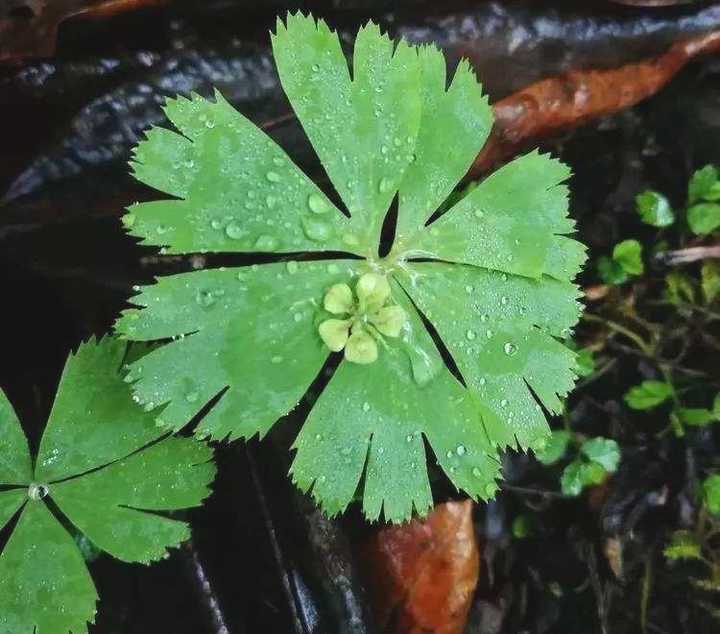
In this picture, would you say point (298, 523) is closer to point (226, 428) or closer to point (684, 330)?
point (226, 428)

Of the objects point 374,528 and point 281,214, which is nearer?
point 281,214

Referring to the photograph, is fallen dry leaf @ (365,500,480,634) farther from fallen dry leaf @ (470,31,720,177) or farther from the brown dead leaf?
the brown dead leaf

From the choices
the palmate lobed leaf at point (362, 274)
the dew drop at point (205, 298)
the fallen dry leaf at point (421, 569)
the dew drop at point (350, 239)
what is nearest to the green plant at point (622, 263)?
the palmate lobed leaf at point (362, 274)

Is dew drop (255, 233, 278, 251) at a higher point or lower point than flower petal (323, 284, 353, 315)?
higher

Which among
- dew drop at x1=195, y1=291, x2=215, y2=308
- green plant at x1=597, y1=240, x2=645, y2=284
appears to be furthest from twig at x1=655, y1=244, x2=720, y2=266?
dew drop at x1=195, y1=291, x2=215, y2=308

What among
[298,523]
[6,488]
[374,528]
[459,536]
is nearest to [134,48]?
[6,488]

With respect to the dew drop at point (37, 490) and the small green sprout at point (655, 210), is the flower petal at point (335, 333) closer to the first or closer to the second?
the dew drop at point (37, 490)

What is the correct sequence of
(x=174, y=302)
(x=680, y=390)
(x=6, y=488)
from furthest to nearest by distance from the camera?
(x=680, y=390) → (x=6, y=488) → (x=174, y=302)
